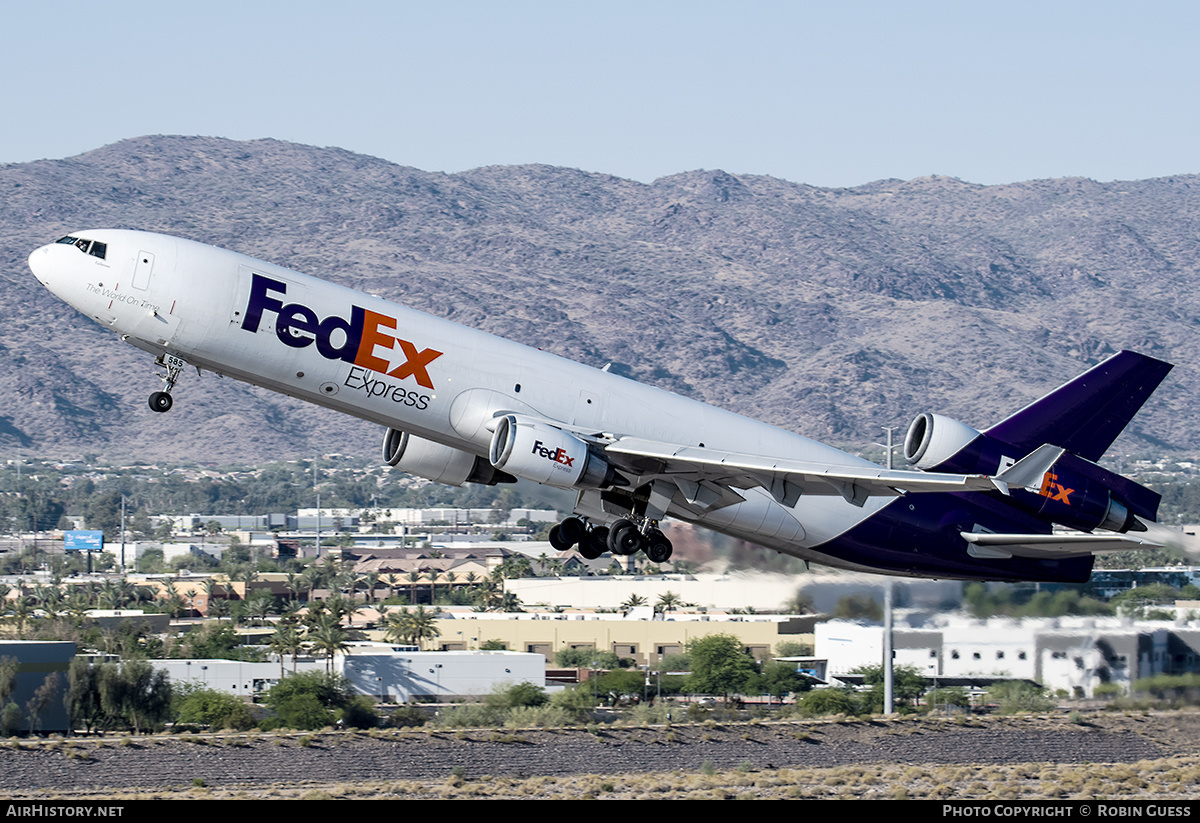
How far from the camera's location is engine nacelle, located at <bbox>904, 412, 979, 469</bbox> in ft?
140

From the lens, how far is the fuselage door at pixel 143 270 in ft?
116

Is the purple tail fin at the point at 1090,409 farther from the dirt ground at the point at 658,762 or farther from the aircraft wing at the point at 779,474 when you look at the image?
the dirt ground at the point at 658,762

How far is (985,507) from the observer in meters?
44.7

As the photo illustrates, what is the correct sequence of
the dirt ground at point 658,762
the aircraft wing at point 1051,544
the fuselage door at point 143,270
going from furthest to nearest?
the dirt ground at point 658,762 < the aircraft wing at point 1051,544 < the fuselage door at point 143,270

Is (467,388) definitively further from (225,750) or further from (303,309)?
(225,750)

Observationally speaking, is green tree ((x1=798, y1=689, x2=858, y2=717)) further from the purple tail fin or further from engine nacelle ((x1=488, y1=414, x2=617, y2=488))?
engine nacelle ((x1=488, y1=414, x2=617, y2=488))

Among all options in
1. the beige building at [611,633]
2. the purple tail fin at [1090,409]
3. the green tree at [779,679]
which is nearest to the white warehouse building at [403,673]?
the beige building at [611,633]

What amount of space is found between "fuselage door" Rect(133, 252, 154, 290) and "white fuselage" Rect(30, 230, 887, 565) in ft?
0.08

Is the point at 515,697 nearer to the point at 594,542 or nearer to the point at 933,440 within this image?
the point at 594,542

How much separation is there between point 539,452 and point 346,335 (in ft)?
17.8

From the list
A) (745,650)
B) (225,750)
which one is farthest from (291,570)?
(225,750)

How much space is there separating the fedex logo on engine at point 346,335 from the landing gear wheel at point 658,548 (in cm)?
739

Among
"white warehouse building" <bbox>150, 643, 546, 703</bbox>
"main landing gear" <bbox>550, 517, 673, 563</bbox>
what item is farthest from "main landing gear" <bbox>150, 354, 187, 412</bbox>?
"white warehouse building" <bbox>150, 643, 546, 703</bbox>

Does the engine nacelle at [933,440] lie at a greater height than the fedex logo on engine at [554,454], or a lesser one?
greater
